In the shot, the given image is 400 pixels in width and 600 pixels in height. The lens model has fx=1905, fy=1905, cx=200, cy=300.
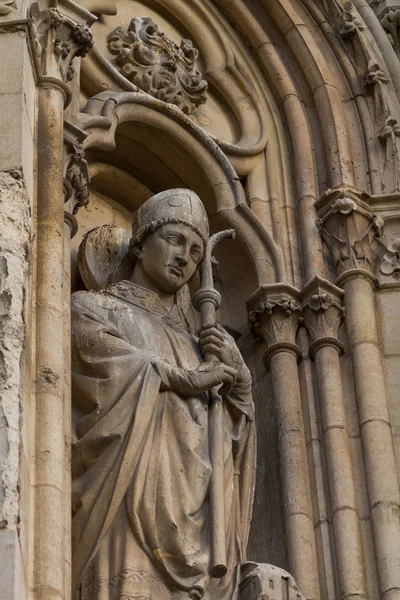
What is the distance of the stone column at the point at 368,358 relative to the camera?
9.59 m

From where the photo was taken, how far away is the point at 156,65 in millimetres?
11023

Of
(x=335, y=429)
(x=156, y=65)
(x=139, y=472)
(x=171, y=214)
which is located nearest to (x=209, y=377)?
(x=139, y=472)

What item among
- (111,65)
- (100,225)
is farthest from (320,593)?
(111,65)

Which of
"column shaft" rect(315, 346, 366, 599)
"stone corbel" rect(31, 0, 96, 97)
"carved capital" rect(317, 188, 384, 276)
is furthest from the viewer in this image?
"carved capital" rect(317, 188, 384, 276)

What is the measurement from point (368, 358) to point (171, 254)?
139 centimetres

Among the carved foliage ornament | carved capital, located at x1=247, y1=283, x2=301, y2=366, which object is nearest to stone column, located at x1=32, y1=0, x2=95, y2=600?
the carved foliage ornament

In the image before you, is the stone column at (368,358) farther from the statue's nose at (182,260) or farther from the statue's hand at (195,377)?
the statue's nose at (182,260)

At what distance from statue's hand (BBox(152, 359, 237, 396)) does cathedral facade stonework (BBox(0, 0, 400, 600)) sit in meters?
0.01

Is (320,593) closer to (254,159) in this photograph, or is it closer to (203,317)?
(203,317)

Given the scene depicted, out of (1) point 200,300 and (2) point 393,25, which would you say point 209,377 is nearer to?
(1) point 200,300

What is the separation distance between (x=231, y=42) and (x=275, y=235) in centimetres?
142

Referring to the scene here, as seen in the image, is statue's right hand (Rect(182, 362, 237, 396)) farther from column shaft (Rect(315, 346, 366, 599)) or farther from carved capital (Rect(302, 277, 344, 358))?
carved capital (Rect(302, 277, 344, 358))

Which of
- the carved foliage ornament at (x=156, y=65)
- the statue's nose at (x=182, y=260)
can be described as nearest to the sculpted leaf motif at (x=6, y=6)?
the statue's nose at (x=182, y=260)

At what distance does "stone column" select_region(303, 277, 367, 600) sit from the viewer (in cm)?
951
